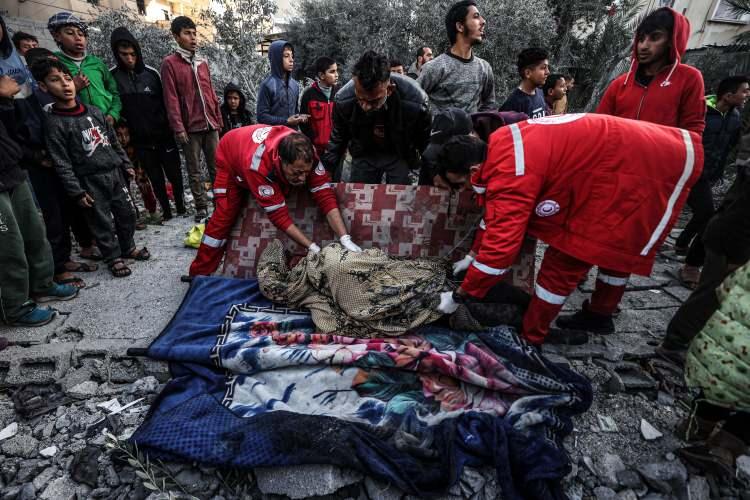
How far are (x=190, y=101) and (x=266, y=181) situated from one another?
2.26 metres

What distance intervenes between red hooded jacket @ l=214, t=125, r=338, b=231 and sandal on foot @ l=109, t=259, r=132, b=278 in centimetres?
114

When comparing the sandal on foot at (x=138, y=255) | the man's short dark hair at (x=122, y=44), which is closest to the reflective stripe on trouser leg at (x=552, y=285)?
the sandal on foot at (x=138, y=255)

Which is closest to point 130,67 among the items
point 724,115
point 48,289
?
point 48,289

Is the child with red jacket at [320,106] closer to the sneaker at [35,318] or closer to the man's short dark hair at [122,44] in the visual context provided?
the man's short dark hair at [122,44]

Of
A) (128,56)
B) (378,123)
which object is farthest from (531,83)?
(128,56)

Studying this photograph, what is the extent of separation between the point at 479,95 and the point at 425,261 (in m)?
1.72

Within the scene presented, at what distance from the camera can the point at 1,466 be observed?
175cm

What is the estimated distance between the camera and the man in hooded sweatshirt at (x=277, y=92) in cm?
434

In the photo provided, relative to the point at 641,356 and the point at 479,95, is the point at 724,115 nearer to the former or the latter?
the point at 479,95

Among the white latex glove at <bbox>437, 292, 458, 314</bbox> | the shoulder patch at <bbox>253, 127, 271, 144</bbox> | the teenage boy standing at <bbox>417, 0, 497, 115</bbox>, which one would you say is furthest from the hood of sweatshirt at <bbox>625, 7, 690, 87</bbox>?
the shoulder patch at <bbox>253, 127, 271, 144</bbox>

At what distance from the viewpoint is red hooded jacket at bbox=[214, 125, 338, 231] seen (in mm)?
2523

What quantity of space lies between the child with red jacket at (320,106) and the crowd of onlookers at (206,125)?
15 millimetres

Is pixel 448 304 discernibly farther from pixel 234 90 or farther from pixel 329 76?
pixel 234 90

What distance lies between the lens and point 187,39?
400cm
